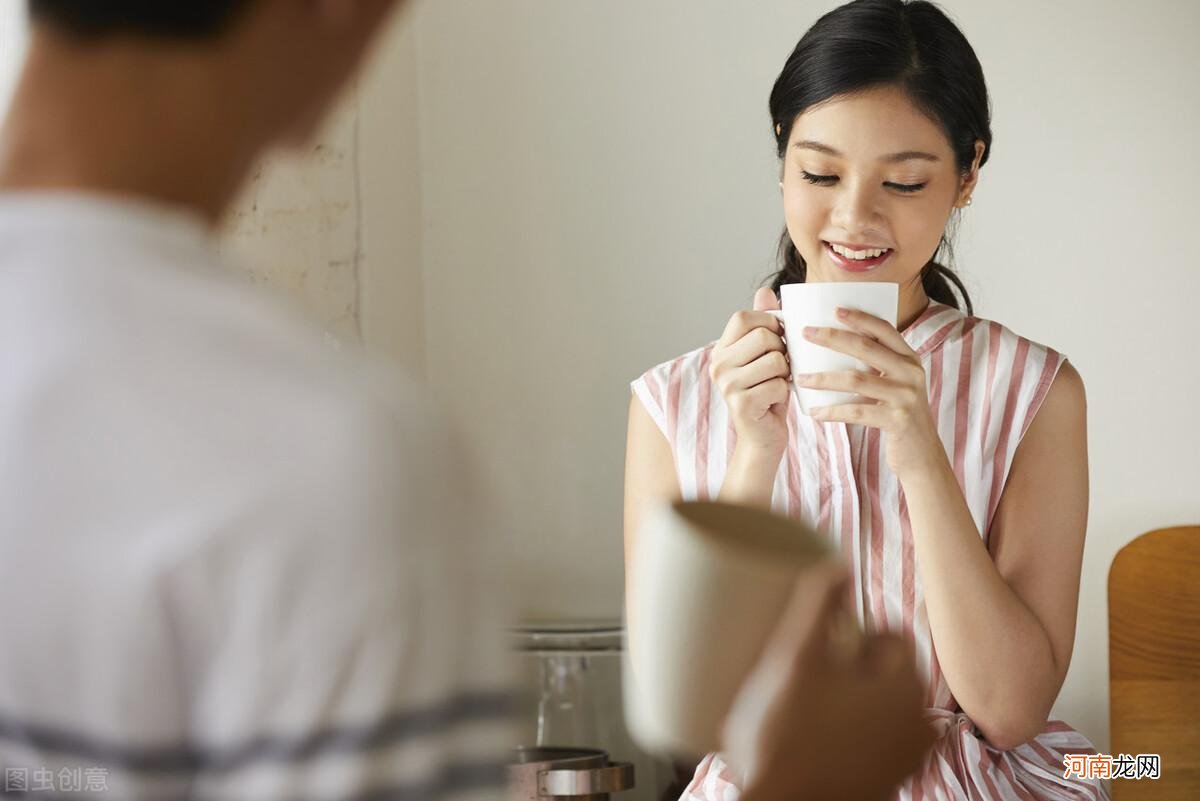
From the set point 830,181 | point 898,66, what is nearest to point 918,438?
point 830,181

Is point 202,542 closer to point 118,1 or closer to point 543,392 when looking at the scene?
point 118,1

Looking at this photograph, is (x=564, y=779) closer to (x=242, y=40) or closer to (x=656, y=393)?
(x=656, y=393)

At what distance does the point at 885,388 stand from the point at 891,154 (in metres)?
0.32

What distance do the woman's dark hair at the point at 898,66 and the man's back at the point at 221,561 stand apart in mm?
1134

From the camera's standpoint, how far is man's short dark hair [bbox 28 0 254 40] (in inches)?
13.8

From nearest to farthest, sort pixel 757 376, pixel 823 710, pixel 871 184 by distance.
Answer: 1. pixel 823 710
2. pixel 757 376
3. pixel 871 184

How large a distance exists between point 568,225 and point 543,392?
269mm

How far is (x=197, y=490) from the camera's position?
33 cm

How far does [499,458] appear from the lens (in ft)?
7.11

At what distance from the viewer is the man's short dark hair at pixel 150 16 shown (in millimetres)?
352

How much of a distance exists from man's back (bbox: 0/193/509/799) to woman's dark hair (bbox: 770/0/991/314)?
1.13 metres

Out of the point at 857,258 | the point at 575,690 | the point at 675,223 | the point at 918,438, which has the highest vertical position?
the point at 675,223

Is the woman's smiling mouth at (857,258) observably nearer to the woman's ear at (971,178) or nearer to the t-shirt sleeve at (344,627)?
the woman's ear at (971,178)

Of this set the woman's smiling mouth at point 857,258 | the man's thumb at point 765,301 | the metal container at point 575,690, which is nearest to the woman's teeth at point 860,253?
the woman's smiling mouth at point 857,258
